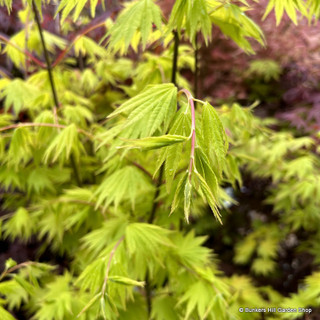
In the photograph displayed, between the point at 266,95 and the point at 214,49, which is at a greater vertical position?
the point at 214,49

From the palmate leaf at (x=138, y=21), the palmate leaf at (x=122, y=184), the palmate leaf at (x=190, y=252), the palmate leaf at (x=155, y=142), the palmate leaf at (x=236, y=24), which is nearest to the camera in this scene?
the palmate leaf at (x=155, y=142)

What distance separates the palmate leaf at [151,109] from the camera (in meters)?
0.77

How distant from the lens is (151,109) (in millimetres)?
774

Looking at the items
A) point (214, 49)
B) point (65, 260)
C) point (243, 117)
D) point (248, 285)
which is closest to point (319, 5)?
point (243, 117)

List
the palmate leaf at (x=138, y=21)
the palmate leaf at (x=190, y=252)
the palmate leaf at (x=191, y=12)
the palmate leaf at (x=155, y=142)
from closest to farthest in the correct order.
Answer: the palmate leaf at (x=155, y=142) < the palmate leaf at (x=191, y=12) < the palmate leaf at (x=138, y=21) < the palmate leaf at (x=190, y=252)

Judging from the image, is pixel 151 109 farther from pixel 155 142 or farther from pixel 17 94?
pixel 17 94

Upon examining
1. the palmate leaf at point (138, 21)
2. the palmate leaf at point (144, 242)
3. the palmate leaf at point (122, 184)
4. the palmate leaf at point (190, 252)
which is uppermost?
the palmate leaf at point (138, 21)

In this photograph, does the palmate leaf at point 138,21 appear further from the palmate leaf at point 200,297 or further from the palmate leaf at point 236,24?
the palmate leaf at point 200,297

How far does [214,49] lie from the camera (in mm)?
2500

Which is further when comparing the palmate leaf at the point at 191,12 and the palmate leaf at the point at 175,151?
the palmate leaf at the point at 191,12

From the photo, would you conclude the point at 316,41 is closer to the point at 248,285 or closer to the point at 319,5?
the point at 319,5

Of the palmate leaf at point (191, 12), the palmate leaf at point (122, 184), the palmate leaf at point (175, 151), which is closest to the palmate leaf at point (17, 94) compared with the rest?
the palmate leaf at point (122, 184)

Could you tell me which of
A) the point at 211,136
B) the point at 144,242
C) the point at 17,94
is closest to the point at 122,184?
the point at 144,242

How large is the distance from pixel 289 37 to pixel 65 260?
7.52ft
